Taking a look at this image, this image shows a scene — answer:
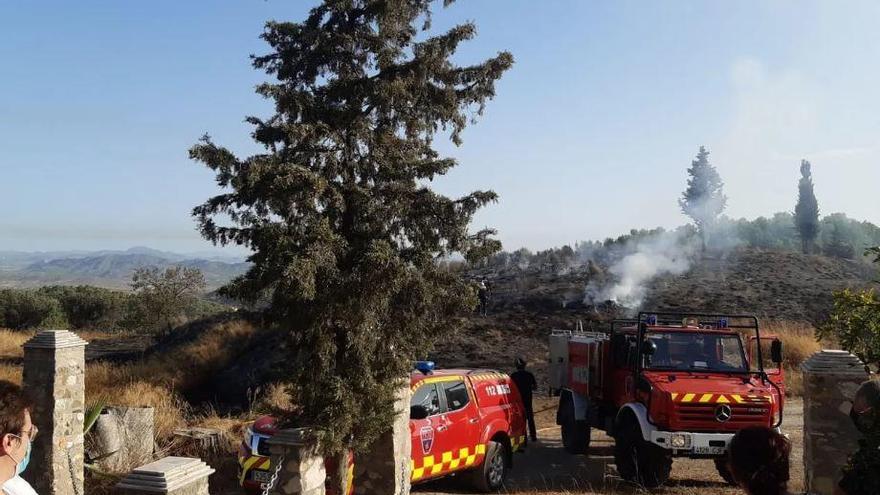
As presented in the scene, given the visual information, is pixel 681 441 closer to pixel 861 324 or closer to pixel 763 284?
pixel 861 324

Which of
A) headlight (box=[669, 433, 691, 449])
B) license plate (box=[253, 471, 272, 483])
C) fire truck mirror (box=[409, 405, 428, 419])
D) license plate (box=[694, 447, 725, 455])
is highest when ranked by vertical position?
fire truck mirror (box=[409, 405, 428, 419])

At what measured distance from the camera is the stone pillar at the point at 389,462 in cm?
739

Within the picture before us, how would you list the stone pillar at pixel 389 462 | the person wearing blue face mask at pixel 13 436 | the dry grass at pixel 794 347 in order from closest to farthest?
the person wearing blue face mask at pixel 13 436
the stone pillar at pixel 389 462
the dry grass at pixel 794 347

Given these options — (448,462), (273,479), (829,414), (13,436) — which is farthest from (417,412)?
(13,436)

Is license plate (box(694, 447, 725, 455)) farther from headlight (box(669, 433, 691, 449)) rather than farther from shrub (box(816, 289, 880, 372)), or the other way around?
shrub (box(816, 289, 880, 372))

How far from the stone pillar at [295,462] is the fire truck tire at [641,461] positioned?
524cm

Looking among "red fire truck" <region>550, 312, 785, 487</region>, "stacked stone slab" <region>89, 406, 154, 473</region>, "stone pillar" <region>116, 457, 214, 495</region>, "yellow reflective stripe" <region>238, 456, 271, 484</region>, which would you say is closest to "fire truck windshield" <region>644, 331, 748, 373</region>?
"red fire truck" <region>550, 312, 785, 487</region>

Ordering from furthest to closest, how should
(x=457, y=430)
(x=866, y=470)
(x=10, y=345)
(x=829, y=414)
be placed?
(x=10, y=345), (x=457, y=430), (x=829, y=414), (x=866, y=470)

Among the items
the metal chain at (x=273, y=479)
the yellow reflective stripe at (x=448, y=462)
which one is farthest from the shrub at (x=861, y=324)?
the metal chain at (x=273, y=479)

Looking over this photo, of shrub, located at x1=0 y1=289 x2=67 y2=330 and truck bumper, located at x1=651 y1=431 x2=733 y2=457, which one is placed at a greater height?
truck bumper, located at x1=651 y1=431 x2=733 y2=457

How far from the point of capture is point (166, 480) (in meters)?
4.63

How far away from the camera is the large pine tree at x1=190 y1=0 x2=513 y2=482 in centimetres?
674

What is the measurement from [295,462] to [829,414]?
5910 mm

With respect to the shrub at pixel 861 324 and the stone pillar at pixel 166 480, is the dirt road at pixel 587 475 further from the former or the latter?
the stone pillar at pixel 166 480
